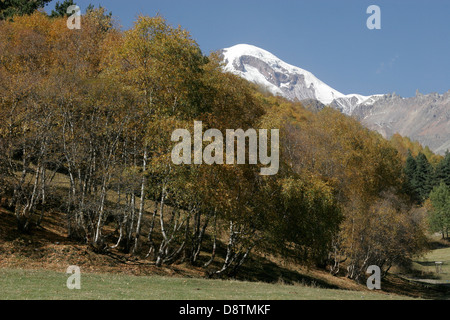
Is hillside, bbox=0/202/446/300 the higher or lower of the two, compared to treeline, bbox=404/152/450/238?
lower

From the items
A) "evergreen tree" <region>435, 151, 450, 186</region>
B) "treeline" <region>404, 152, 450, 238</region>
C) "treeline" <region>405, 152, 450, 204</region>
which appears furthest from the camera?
"evergreen tree" <region>435, 151, 450, 186</region>

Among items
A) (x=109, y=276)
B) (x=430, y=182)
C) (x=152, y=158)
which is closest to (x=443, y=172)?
(x=430, y=182)

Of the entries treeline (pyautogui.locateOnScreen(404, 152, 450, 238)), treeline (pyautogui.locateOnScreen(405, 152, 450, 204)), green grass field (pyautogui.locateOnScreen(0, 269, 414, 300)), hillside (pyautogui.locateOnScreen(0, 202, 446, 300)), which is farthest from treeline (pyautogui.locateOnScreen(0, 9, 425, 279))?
treeline (pyautogui.locateOnScreen(405, 152, 450, 204))

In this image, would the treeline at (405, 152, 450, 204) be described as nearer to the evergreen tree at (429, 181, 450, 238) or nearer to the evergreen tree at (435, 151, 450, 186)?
the evergreen tree at (435, 151, 450, 186)

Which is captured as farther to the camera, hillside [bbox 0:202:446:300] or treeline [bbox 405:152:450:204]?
treeline [bbox 405:152:450:204]

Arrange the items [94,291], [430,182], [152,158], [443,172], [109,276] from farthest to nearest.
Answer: [443,172], [430,182], [152,158], [109,276], [94,291]

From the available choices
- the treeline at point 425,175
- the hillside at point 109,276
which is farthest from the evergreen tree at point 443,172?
the hillside at point 109,276

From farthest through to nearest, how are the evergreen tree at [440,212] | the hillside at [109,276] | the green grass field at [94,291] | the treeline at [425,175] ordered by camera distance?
1. the treeline at [425,175]
2. the evergreen tree at [440,212]
3. the hillside at [109,276]
4. the green grass field at [94,291]

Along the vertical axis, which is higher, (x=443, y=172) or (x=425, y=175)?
(x=443, y=172)

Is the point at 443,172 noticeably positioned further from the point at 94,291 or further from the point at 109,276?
the point at 94,291

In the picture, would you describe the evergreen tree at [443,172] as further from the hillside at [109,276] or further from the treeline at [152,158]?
the treeline at [152,158]

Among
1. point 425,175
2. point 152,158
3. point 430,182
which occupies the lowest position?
point 152,158

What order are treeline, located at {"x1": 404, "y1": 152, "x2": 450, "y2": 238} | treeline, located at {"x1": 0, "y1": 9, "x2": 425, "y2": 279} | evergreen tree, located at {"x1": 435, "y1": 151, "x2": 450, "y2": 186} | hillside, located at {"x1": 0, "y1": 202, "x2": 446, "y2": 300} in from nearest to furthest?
hillside, located at {"x1": 0, "y1": 202, "x2": 446, "y2": 300} → treeline, located at {"x1": 0, "y1": 9, "x2": 425, "y2": 279} → treeline, located at {"x1": 404, "y1": 152, "x2": 450, "y2": 238} → evergreen tree, located at {"x1": 435, "y1": 151, "x2": 450, "y2": 186}

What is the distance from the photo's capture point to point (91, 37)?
52.3 m
